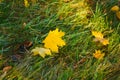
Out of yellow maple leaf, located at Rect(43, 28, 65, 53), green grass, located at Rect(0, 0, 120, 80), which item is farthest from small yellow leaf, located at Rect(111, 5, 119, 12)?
yellow maple leaf, located at Rect(43, 28, 65, 53)

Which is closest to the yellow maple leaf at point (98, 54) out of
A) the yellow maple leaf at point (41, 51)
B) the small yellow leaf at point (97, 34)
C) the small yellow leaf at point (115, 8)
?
the small yellow leaf at point (97, 34)

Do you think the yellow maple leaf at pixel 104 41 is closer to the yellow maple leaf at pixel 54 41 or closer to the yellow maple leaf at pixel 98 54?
the yellow maple leaf at pixel 98 54

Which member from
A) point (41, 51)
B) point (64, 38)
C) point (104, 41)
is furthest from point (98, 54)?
point (41, 51)

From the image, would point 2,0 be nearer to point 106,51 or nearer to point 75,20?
point 75,20

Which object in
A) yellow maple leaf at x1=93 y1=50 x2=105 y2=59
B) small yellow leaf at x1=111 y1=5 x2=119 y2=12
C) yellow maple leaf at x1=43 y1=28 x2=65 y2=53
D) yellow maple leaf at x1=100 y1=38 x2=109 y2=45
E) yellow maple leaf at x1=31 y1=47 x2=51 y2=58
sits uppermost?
small yellow leaf at x1=111 y1=5 x2=119 y2=12

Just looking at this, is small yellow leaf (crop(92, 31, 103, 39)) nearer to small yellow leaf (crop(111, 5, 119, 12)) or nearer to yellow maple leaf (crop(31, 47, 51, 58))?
small yellow leaf (crop(111, 5, 119, 12))

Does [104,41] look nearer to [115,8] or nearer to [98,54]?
[98,54]

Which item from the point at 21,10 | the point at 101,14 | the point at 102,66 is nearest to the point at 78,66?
the point at 102,66
